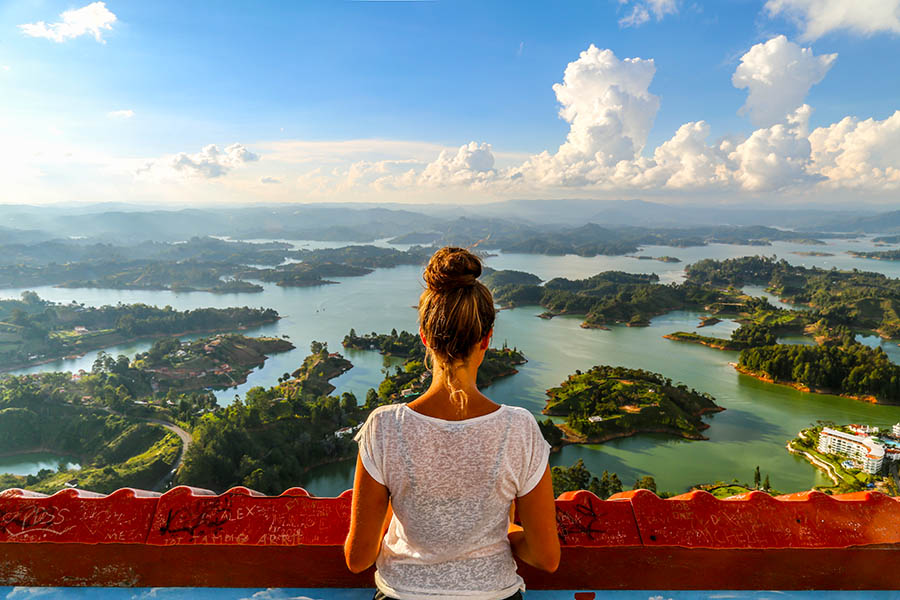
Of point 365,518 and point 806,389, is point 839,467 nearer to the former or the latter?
point 806,389

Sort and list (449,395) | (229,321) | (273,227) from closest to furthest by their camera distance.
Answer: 1. (449,395)
2. (229,321)
3. (273,227)

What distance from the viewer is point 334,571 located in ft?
2.51

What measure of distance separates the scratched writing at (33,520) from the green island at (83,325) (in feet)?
76.8

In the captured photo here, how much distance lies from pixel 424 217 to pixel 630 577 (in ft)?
189

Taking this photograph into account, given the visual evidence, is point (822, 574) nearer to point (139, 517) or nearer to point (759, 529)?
point (759, 529)

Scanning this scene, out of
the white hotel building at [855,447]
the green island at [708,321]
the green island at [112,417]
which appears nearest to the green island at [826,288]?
the green island at [708,321]

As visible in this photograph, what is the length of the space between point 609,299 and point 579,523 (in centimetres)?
2686

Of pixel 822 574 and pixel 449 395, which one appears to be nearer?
pixel 449 395

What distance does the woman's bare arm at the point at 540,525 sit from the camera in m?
0.55

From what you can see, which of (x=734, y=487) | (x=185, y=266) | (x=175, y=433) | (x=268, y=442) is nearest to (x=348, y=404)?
(x=268, y=442)

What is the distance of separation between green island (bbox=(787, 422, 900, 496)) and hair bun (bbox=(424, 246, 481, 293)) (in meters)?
9.19

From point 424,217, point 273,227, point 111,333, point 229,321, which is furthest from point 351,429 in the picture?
point 273,227

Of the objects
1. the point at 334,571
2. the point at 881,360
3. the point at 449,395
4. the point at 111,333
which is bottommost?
the point at 111,333

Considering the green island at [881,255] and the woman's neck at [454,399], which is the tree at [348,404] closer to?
the woman's neck at [454,399]
